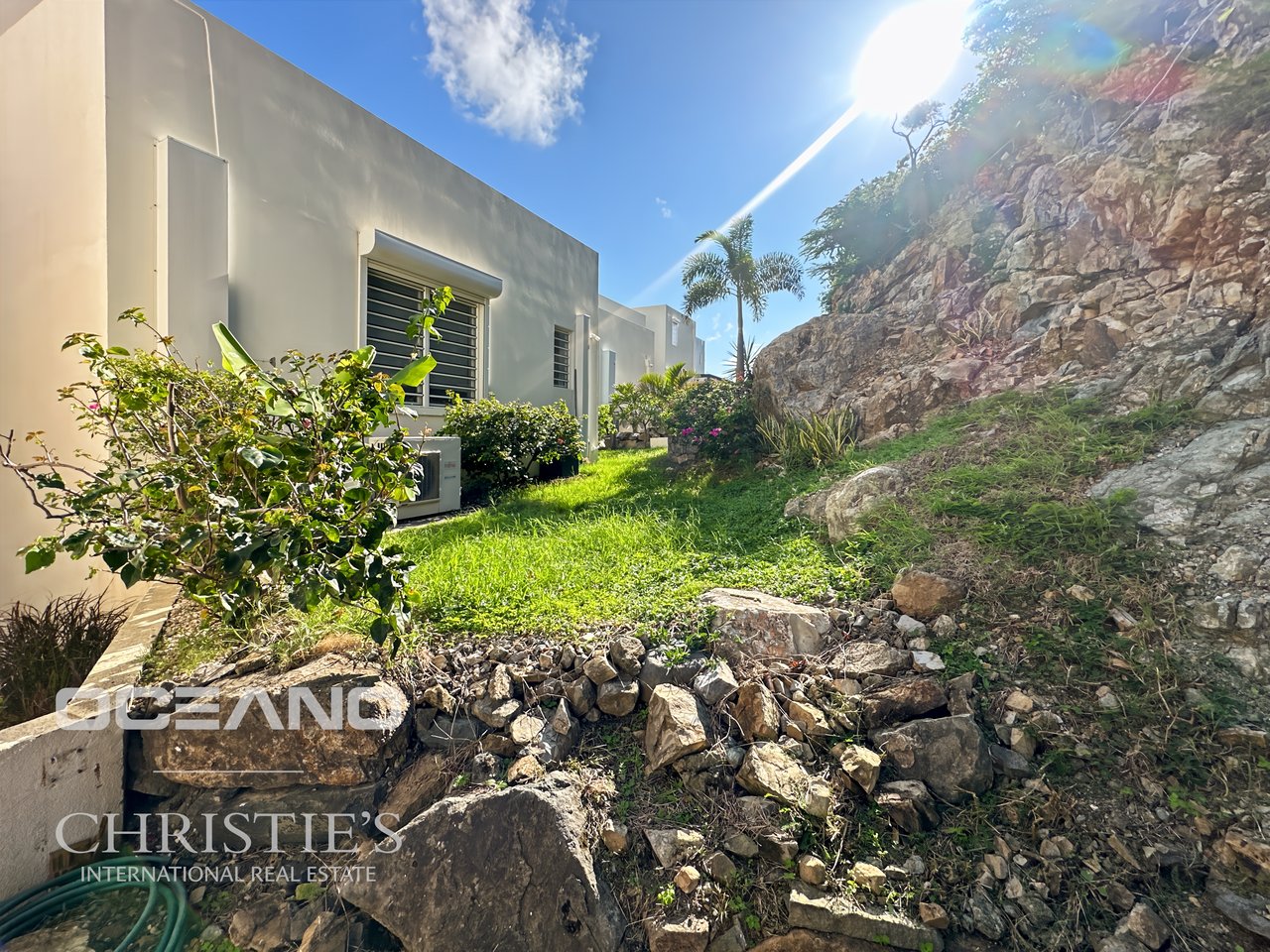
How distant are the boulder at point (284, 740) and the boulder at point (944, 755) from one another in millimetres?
2115

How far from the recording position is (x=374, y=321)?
664 centimetres

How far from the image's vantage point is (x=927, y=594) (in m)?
2.61

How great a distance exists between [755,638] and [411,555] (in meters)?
2.81

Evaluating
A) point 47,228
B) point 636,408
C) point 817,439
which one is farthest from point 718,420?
point 47,228

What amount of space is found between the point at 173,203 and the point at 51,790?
15.3ft

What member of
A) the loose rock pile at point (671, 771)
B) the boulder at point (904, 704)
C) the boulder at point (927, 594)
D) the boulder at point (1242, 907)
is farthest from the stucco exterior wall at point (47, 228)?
the boulder at point (1242, 907)

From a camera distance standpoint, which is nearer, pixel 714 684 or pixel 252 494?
pixel 714 684

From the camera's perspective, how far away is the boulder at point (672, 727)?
6.61ft

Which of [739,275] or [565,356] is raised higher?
[739,275]

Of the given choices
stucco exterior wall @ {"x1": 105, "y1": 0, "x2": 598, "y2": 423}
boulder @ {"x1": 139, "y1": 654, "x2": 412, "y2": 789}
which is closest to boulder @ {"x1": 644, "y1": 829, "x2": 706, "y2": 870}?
boulder @ {"x1": 139, "y1": 654, "x2": 412, "y2": 789}

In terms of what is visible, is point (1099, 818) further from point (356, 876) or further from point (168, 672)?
point (168, 672)

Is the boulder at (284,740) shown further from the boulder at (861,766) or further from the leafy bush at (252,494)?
the boulder at (861,766)

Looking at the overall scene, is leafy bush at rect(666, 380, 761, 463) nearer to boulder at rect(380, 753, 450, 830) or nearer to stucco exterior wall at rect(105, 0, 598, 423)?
stucco exterior wall at rect(105, 0, 598, 423)

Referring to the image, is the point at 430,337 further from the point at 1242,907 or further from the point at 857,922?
the point at 1242,907
